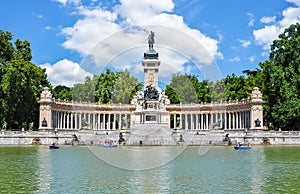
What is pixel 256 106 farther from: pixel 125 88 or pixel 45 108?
pixel 45 108

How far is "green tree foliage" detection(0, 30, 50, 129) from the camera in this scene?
5931 cm

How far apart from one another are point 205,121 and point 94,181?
62533 millimetres

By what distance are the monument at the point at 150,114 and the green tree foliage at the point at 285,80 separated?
1647 cm

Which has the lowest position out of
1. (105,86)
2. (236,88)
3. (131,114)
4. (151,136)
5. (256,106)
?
(151,136)

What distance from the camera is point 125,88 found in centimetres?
8612

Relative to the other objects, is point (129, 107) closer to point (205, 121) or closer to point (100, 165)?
point (205, 121)

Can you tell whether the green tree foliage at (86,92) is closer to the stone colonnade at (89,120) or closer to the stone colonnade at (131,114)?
the stone colonnade at (89,120)

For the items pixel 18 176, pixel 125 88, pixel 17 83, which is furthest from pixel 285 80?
pixel 18 176

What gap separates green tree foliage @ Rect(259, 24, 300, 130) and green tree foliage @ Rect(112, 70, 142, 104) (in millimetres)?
29945

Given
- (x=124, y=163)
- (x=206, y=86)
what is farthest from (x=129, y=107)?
(x=124, y=163)

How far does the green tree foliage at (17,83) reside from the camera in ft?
195

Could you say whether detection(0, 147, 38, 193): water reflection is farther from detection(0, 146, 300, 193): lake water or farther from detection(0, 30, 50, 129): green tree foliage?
detection(0, 30, 50, 129): green tree foliage

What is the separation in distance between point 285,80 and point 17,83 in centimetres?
3826

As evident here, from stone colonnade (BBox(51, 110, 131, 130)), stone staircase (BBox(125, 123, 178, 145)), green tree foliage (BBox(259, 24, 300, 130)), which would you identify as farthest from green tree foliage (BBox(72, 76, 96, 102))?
green tree foliage (BBox(259, 24, 300, 130))
